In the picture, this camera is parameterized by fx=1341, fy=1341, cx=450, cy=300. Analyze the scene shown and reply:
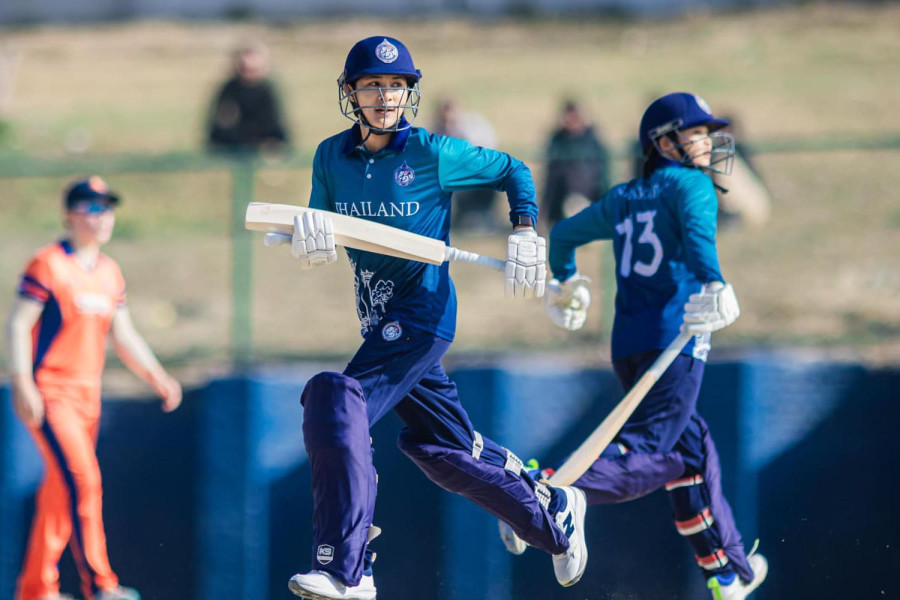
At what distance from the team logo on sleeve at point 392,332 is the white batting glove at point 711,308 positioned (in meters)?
1.28

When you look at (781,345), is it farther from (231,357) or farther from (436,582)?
(231,357)

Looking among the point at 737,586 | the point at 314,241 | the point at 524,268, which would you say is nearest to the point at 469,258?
the point at 524,268

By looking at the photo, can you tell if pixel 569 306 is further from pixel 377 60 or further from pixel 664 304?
pixel 377 60

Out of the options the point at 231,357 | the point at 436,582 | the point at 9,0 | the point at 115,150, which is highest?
the point at 9,0

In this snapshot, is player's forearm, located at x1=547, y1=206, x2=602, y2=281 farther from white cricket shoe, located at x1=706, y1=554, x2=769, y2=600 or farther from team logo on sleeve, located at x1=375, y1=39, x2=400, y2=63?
white cricket shoe, located at x1=706, y1=554, x2=769, y2=600

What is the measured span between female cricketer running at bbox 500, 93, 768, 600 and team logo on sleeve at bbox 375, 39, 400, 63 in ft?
4.49

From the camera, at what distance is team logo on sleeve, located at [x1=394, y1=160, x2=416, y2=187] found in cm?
525

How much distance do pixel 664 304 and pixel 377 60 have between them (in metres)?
1.72

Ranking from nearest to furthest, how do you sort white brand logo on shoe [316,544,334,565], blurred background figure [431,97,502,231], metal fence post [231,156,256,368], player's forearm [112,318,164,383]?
white brand logo on shoe [316,544,334,565] → player's forearm [112,318,164,383] → metal fence post [231,156,256,368] → blurred background figure [431,97,502,231]

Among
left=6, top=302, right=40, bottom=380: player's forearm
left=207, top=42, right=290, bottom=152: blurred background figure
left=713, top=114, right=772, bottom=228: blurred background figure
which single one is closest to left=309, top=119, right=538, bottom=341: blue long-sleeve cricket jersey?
left=6, top=302, right=40, bottom=380: player's forearm

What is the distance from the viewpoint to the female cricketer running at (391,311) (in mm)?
4984

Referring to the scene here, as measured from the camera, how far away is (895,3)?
62.0ft

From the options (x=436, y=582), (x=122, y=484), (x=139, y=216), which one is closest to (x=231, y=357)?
(x=122, y=484)

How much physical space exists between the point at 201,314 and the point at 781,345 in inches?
162
